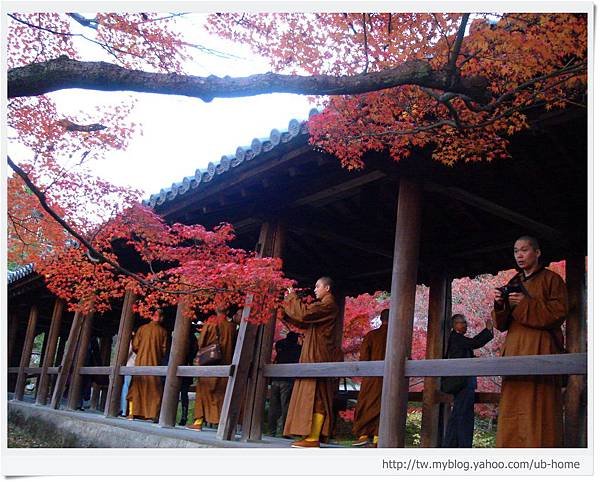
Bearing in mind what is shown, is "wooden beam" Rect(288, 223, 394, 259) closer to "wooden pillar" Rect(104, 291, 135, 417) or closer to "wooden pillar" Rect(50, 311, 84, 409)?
"wooden pillar" Rect(104, 291, 135, 417)

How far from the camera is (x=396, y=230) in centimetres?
533

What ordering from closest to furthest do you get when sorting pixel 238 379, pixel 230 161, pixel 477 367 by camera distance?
pixel 477 367, pixel 230 161, pixel 238 379

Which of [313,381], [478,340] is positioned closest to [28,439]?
[313,381]

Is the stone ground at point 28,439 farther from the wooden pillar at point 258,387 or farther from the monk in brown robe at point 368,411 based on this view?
the monk in brown robe at point 368,411

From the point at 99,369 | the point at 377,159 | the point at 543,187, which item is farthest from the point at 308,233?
the point at 99,369

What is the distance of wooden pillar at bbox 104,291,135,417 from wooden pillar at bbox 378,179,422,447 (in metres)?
5.21

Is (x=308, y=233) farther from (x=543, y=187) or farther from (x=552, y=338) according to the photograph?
(x=552, y=338)

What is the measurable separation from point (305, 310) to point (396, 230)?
1.30 metres

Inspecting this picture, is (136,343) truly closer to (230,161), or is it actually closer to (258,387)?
(258,387)

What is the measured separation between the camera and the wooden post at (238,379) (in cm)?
617

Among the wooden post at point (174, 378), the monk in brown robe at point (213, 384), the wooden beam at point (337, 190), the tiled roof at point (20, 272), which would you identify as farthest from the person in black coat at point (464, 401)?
the tiled roof at point (20, 272)

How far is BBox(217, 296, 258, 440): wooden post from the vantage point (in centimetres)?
617

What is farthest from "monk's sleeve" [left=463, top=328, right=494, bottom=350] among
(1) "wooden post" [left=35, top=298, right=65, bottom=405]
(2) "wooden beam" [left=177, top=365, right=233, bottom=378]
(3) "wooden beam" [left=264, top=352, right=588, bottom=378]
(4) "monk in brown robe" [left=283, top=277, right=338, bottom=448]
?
(1) "wooden post" [left=35, top=298, right=65, bottom=405]
